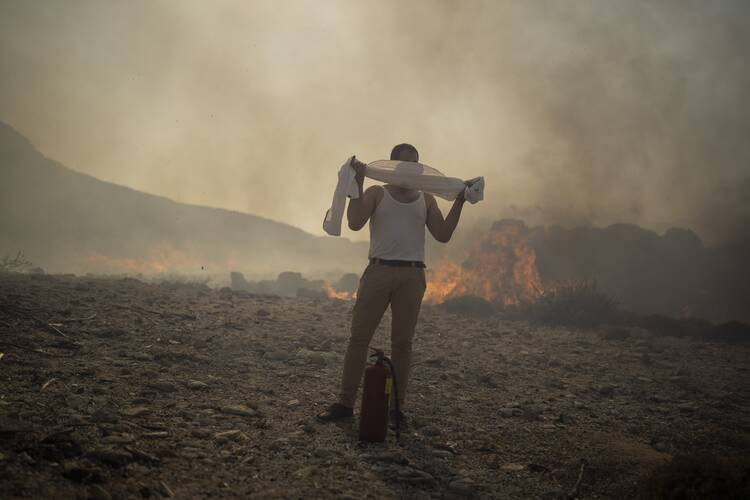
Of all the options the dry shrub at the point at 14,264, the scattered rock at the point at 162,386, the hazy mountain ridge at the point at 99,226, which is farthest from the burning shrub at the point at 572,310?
the hazy mountain ridge at the point at 99,226

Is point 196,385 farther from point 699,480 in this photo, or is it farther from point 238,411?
point 699,480

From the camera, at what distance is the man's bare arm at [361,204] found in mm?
4133

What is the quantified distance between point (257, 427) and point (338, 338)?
4.44m

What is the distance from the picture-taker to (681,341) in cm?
1084

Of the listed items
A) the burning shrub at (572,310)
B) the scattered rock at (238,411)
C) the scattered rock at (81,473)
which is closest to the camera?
the scattered rock at (81,473)

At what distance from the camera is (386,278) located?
13.5 feet

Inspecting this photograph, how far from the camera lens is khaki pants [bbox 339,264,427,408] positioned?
414 cm

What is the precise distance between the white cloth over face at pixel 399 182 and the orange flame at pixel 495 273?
40.2 ft

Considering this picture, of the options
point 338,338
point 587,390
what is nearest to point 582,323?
point 587,390

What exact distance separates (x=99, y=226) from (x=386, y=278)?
158 feet

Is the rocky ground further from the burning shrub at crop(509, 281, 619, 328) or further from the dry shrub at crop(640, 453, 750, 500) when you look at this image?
the burning shrub at crop(509, 281, 619, 328)

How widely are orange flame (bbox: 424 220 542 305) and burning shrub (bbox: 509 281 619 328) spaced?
261 centimetres

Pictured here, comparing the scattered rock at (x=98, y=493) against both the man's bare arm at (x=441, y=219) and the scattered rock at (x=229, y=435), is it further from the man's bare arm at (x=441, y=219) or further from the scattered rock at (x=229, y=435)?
the man's bare arm at (x=441, y=219)

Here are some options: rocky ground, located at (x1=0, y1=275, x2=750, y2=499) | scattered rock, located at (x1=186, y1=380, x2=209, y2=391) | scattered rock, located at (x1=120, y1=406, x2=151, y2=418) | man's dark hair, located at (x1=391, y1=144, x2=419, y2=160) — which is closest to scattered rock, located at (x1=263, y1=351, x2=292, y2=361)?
rocky ground, located at (x1=0, y1=275, x2=750, y2=499)
